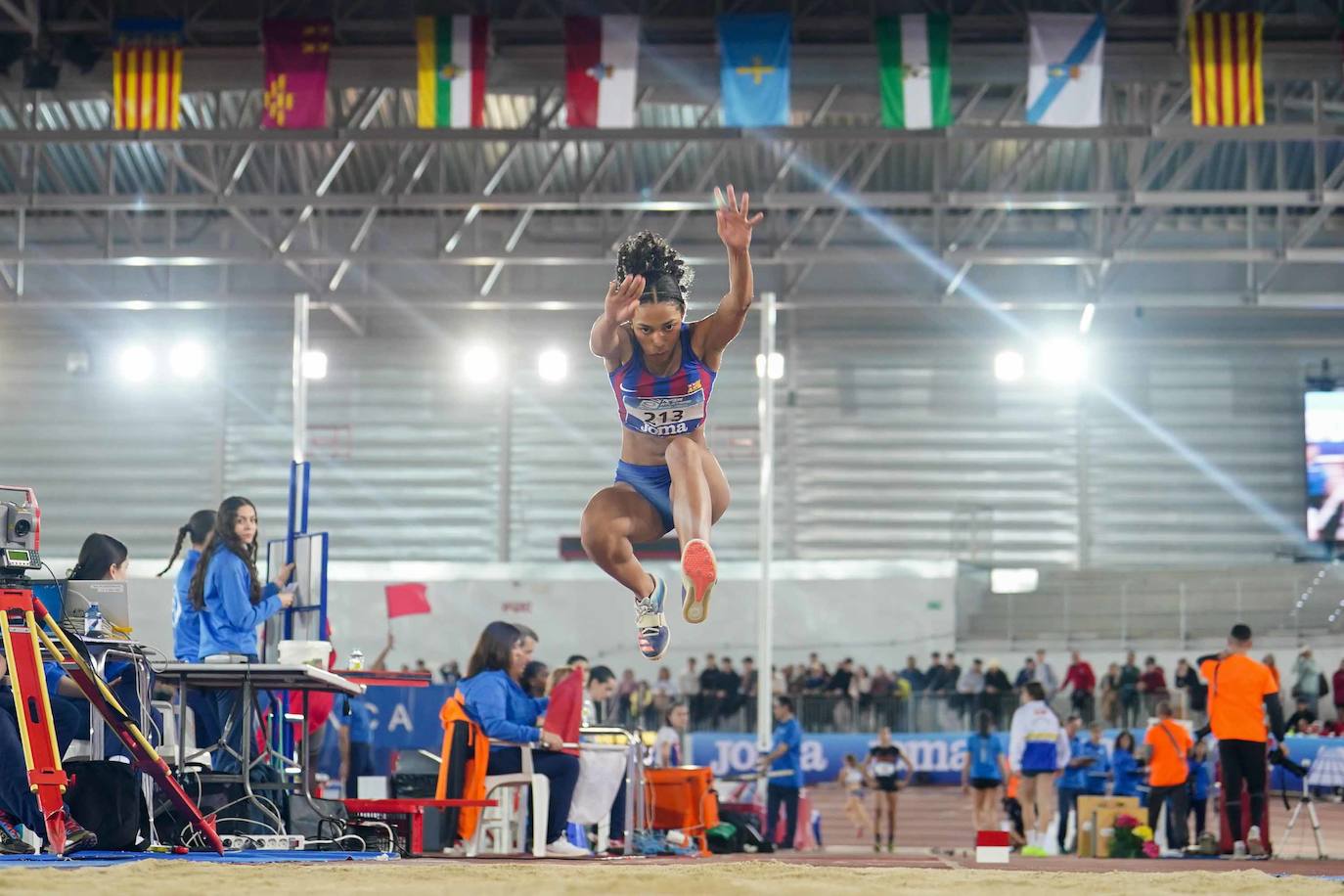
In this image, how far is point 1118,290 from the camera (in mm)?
25219

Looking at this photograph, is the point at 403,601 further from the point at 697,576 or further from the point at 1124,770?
the point at 1124,770

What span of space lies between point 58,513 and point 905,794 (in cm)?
1467

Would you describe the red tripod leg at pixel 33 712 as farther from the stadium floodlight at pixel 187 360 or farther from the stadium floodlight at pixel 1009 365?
the stadium floodlight at pixel 1009 365

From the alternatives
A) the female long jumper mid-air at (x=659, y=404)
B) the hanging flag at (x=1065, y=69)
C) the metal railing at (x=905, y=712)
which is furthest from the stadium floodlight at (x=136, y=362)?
the female long jumper mid-air at (x=659, y=404)

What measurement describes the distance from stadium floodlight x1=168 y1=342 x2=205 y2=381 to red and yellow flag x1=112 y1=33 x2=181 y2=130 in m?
10.9

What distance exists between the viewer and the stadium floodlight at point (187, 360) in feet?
86.3

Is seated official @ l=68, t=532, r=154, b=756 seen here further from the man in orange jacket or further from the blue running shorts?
the man in orange jacket

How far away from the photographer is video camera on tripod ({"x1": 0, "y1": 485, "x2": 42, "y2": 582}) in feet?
21.8

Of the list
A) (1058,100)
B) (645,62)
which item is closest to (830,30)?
(645,62)

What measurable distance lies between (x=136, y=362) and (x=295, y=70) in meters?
12.3

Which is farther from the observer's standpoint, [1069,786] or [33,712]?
[1069,786]

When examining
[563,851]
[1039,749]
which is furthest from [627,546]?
[1039,749]

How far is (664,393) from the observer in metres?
6.46

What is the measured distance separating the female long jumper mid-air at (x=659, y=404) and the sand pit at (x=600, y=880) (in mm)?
1037
